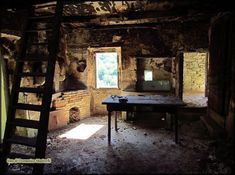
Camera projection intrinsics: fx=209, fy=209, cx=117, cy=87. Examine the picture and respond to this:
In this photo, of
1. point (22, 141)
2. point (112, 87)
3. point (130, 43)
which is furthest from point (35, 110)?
point (112, 87)

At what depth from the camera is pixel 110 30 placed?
722 centimetres

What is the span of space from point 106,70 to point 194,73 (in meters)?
4.96

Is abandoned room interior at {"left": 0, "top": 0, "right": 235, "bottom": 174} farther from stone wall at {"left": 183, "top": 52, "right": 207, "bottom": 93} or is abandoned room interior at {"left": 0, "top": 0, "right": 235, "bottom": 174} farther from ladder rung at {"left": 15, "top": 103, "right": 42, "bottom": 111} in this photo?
stone wall at {"left": 183, "top": 52, "right": 207, "bottom": 93}

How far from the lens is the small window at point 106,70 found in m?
7.77

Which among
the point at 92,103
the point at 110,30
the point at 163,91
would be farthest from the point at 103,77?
the point at 163,91

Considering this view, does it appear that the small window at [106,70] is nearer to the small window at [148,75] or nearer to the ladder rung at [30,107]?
the small window at [148,75]

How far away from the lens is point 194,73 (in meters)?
10.4

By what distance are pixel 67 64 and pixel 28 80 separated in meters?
2.39

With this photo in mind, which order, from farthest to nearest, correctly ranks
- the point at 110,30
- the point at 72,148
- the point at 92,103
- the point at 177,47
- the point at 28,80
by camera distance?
1. the point at 92,103
2. the point at 110,30
3. the point at 177,47
4. the point at 28,80
5. the point at 72,148

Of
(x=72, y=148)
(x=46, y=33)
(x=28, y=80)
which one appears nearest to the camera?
(x=72, y=148)

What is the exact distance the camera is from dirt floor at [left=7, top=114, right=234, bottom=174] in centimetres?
356

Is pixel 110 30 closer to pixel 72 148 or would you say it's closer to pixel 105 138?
pixel 105 138

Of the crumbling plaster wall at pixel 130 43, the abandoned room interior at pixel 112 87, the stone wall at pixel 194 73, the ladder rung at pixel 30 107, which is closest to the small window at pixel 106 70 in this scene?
the abandoned room interior at pixel 112 87

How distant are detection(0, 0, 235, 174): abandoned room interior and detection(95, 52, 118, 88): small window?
0.12ft
